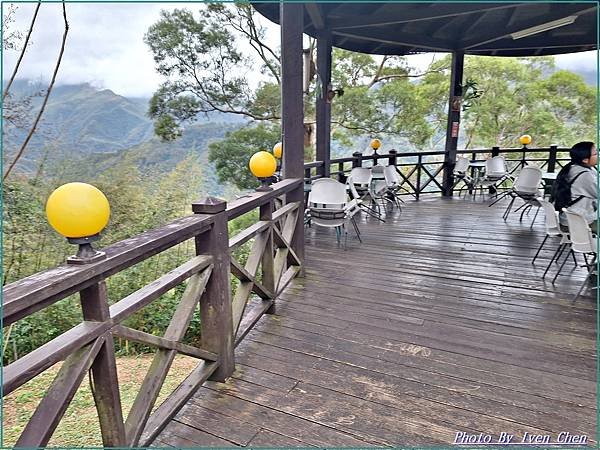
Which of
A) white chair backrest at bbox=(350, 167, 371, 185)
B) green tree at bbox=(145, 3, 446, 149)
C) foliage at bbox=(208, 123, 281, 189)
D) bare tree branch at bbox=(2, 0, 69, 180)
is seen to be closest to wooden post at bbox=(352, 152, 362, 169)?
white chair backrest at bbox=(350, 167, 371, 185)

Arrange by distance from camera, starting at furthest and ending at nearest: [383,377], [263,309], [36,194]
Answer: [36,194]
[263,309]
[383,377]

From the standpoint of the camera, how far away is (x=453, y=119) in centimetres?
786

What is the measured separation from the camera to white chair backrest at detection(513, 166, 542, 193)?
531 centimetres

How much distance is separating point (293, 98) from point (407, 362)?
7.21ft

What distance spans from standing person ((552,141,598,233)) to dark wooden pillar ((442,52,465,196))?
442 centimetres

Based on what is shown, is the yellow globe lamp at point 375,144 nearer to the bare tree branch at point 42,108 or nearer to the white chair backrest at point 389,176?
the white chair backrest at point 389,176

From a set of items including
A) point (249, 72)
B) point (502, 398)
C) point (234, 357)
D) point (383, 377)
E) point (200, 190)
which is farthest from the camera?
point (249, 72)

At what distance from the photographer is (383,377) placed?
213 centimetres

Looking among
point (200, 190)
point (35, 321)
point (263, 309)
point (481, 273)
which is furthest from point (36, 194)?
point (481, 273)

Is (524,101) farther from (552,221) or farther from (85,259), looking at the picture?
(85,259)

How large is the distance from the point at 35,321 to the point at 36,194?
1871 millimetres

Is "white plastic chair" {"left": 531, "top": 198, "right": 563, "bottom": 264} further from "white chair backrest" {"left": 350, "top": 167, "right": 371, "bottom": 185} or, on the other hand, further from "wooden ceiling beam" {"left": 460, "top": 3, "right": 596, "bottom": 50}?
"white chair backrest" {"left": 350, "top": 167, "right": 371, "bottom": 185}

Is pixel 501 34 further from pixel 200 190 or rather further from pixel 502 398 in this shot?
pixel 502 398

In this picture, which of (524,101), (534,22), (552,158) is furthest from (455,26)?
(524,101)
